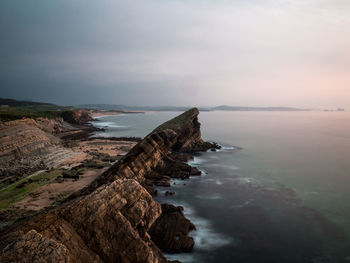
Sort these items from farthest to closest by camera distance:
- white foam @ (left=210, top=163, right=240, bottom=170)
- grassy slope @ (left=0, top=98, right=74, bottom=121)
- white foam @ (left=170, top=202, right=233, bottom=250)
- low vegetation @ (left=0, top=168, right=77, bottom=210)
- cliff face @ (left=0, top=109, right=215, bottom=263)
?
grassy slope @ (left=0, top=98, right=74, bottom=121) → white foam @ (left=210, top=163, right=240, bottom=170) → low vegetation @ (left=0, top=168, right=77, bottom=210) → white foam @ (left=170, top=202, right=233, bottom=250) → cliff face @ (left=0, top=109, right=215, bottom=263)

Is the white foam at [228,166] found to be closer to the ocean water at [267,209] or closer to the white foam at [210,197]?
the ocean water at [267,209]

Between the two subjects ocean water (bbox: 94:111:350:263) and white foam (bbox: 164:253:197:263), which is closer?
white foam (bbox: 164:253:197:263)

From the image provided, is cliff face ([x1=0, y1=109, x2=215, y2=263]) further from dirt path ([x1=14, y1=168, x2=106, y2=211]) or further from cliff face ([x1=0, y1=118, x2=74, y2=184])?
cliff face ([x1=0, y1=118, x2=74, y2=184])

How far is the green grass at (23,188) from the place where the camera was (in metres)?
22.5

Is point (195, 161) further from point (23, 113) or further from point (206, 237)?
point (23, 113)

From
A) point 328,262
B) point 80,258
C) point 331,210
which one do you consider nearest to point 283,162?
point 331,210

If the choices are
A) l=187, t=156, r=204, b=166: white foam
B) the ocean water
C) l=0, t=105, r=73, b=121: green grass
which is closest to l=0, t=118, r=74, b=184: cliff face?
l=0, t=105, r=73, b=121: green grass

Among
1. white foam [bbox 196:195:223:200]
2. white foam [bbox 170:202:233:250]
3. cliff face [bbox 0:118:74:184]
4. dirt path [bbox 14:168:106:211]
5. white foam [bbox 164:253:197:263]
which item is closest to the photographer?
white foam [bbox 164:253:197:263]

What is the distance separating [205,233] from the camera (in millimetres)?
19875

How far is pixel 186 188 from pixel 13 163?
1032 inches

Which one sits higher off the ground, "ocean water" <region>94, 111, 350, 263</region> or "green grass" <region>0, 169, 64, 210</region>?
"green grass" <region>0, 169, 64, 210</region>

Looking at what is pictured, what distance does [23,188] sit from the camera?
2570 cm

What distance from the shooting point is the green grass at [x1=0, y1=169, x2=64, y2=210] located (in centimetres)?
2250

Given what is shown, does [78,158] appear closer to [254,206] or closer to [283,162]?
[254,206]
